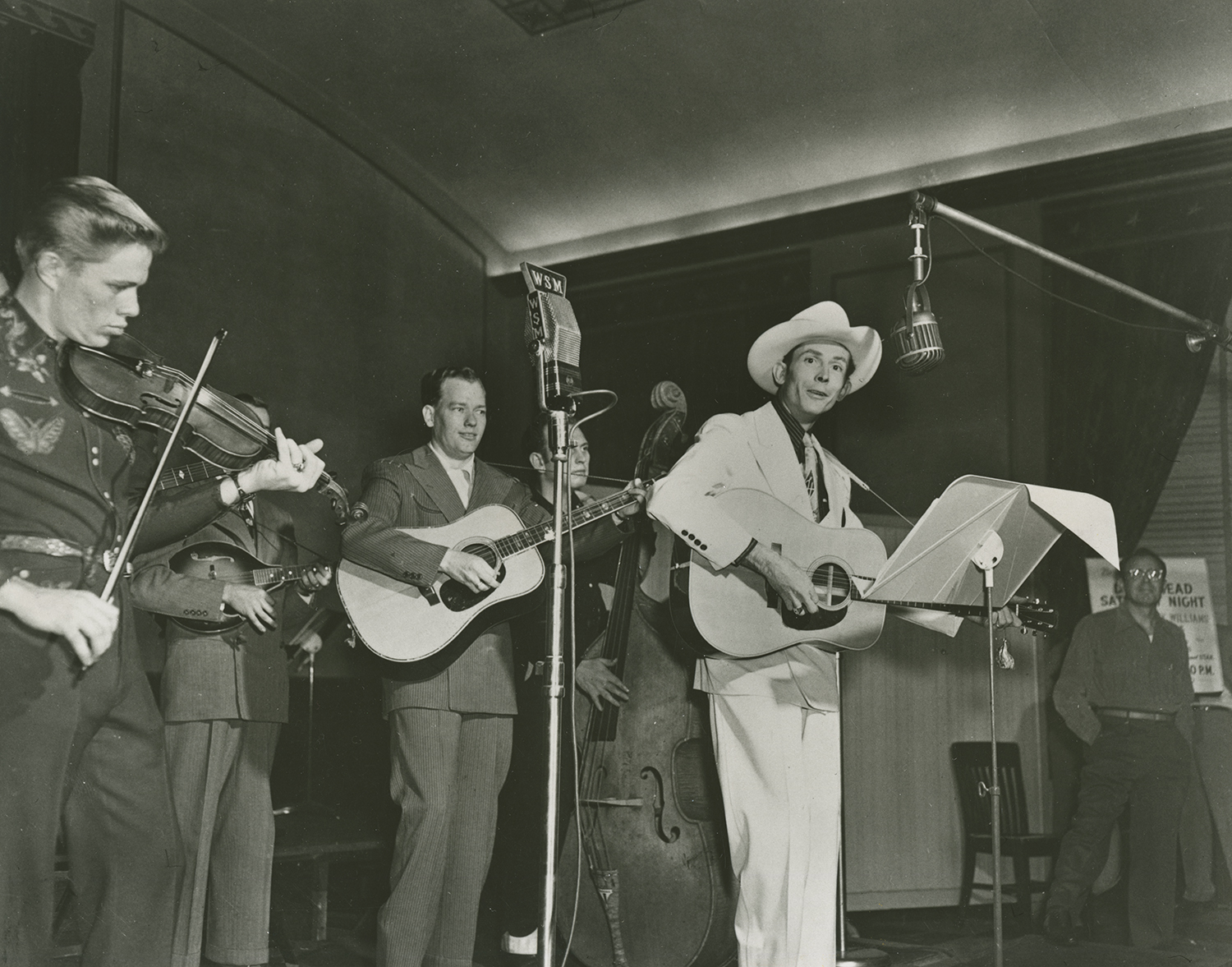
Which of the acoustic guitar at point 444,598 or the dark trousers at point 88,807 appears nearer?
the dark trousers at point 88,807

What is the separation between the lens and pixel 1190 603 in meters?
5.23

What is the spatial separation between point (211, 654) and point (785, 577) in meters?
1.69

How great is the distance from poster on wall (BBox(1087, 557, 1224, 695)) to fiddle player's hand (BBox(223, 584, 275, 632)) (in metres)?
3.73

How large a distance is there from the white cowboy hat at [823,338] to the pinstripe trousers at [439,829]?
146 centimetres

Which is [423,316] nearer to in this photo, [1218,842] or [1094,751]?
[1094,751]

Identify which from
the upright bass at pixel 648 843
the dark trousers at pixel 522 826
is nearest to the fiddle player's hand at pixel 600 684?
the upright bass at pixel 648 843

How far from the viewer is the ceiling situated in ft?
16.1

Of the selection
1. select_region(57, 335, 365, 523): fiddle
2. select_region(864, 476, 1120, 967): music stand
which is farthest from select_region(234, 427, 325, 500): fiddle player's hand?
select_region(864, 476, 1120, 967): music stand

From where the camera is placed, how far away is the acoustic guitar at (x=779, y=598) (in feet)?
10.9

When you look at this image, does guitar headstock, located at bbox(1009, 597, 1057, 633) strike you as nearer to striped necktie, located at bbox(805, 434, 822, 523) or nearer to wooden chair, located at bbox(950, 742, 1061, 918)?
striped necktie, located at bbox(805, 434, 822, 523)

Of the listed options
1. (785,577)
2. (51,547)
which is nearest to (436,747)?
(785,577)

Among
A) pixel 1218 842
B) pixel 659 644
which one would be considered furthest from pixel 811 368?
pixel 1218 842

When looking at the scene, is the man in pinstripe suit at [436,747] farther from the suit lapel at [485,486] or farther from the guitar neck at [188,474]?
the guitar neck at [188,474]

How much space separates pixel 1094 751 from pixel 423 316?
149 inches
